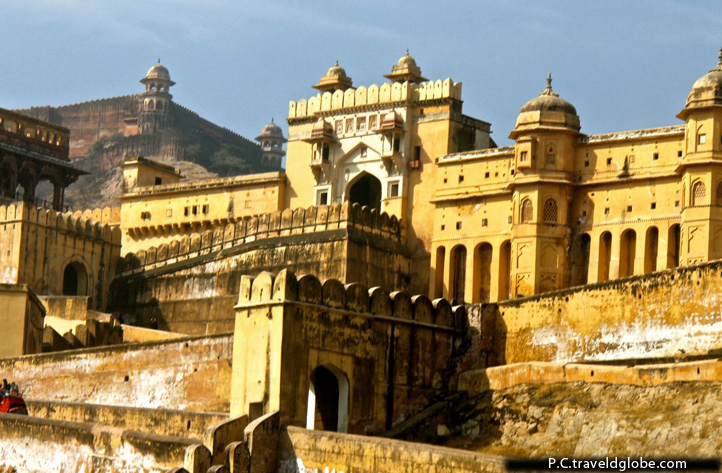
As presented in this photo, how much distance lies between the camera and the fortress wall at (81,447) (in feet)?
83.7

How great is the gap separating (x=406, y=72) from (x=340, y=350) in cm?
2089

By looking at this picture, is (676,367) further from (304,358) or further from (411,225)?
(411,225)

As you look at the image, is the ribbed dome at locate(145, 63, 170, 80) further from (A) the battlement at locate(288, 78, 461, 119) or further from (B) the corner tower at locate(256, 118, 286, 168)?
(A) the battlement at locate(288, 78, 461, 119)

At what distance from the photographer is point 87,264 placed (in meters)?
46.1

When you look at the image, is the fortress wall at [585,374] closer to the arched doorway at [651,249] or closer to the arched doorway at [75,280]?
the arched doorway at [651,249]

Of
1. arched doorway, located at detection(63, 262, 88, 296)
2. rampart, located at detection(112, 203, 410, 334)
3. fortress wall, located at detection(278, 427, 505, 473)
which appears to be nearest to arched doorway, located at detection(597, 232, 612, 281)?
rampart, located at detection(112, 203, 410, 334)

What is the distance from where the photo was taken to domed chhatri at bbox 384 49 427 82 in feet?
151

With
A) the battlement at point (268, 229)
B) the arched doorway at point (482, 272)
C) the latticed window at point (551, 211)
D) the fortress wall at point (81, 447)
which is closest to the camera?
the fortress wall at point (81, 447)

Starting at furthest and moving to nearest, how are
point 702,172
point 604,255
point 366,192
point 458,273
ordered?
point 366,192 → point 458,273 → point 604,255 → point 702,172

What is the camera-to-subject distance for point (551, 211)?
38.9m

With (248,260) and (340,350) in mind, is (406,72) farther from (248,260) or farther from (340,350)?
(340,350)

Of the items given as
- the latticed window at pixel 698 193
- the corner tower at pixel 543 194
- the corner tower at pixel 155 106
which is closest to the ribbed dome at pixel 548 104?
the corner tower at pixel 543 194

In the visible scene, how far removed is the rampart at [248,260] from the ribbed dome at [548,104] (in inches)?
210

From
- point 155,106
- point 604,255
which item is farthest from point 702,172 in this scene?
point 155,106
